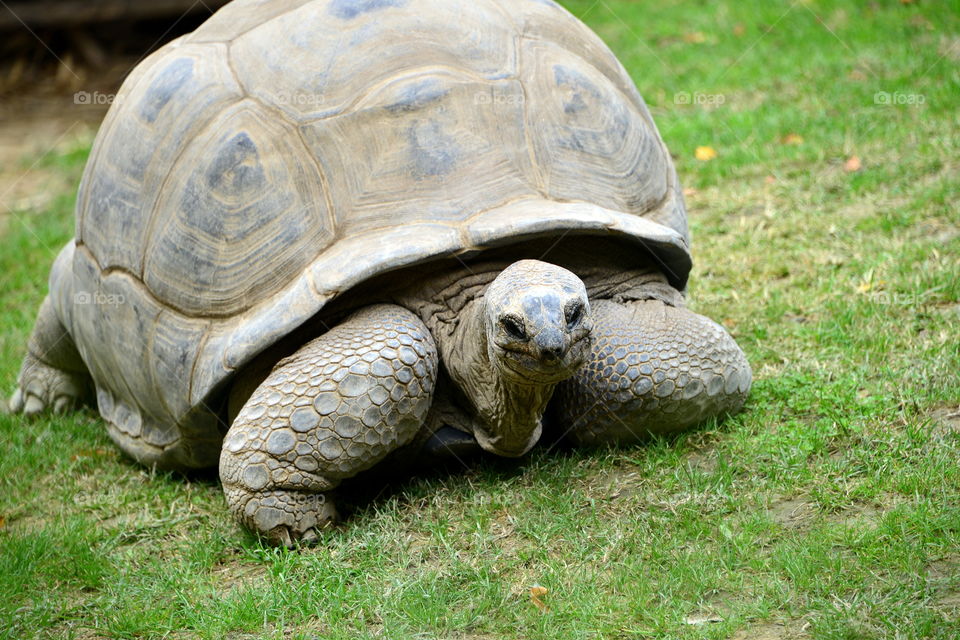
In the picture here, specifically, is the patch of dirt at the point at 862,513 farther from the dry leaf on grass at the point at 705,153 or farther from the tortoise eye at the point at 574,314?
the dry leaf on grass at the point at 705,153

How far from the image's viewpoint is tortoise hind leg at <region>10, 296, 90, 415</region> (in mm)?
4723

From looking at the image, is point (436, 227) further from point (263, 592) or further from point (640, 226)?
point (263, 592)

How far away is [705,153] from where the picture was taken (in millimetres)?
6234

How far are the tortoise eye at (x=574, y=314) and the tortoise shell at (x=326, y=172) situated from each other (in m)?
0.40

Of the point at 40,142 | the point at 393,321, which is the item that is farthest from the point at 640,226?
the point at 40,142

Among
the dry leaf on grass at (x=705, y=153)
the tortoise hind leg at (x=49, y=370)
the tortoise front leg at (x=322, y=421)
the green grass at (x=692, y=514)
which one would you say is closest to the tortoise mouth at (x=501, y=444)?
the green grass at (x=692, y=514)

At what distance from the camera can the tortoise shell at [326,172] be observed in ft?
10.8

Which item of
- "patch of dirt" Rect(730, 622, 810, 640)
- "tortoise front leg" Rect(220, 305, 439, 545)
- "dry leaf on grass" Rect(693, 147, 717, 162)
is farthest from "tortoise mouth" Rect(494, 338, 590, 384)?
"dry leaf on grass" Rect(693, 147, 717, 162)

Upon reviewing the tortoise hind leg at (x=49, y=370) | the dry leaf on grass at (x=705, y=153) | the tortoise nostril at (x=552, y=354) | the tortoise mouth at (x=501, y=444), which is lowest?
the tortoise hind leg at (x=49, y=370)

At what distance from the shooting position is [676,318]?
3502 millimetres

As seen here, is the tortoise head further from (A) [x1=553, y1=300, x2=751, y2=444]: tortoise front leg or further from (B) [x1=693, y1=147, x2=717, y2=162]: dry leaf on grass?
(B) [x1=693, y1=147, x2=717, y2=162]: dry leaf on grass

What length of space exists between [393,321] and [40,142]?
663 centimetres

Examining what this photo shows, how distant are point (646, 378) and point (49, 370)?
2.90m

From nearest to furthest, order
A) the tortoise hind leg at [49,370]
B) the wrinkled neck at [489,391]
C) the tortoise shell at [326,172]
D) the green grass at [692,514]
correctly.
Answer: the green grass at [692,514], the wrinkled neck at [489,391], the tortoise shell at [326,172], the tortoise hind leg at [49,370]
